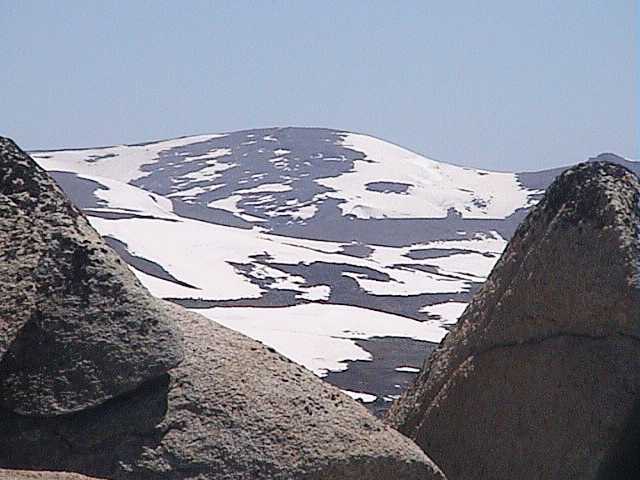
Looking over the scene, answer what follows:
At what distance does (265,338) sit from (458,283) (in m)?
20.4

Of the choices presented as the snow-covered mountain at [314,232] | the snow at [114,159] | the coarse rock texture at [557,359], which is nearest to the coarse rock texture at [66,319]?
→ the coarse rock texture at [557,359]

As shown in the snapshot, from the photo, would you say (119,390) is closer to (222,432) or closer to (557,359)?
(222,432)

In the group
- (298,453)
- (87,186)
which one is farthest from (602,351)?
(87,186)

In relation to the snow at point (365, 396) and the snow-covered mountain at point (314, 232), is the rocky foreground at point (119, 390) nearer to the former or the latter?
the snow-covered mountain at point (314, 232)

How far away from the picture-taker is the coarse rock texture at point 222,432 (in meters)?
3.77

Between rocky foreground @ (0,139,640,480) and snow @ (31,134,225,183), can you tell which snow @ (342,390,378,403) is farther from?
snow @ (31,134,225,183)

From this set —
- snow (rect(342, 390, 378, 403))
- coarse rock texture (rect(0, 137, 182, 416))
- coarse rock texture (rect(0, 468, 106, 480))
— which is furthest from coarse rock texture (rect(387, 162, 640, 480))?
snow (rect(342, 390, 378, 403))

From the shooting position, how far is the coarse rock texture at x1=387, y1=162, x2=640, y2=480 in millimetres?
4664

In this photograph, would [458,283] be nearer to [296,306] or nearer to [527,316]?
[296,306]

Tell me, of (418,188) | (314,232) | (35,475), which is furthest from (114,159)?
(35,475)

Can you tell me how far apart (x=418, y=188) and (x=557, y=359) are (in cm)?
7849

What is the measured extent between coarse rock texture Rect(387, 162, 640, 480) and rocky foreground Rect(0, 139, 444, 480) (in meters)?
0.73

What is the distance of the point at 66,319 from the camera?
385 cm

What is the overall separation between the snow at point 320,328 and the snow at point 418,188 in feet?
123
